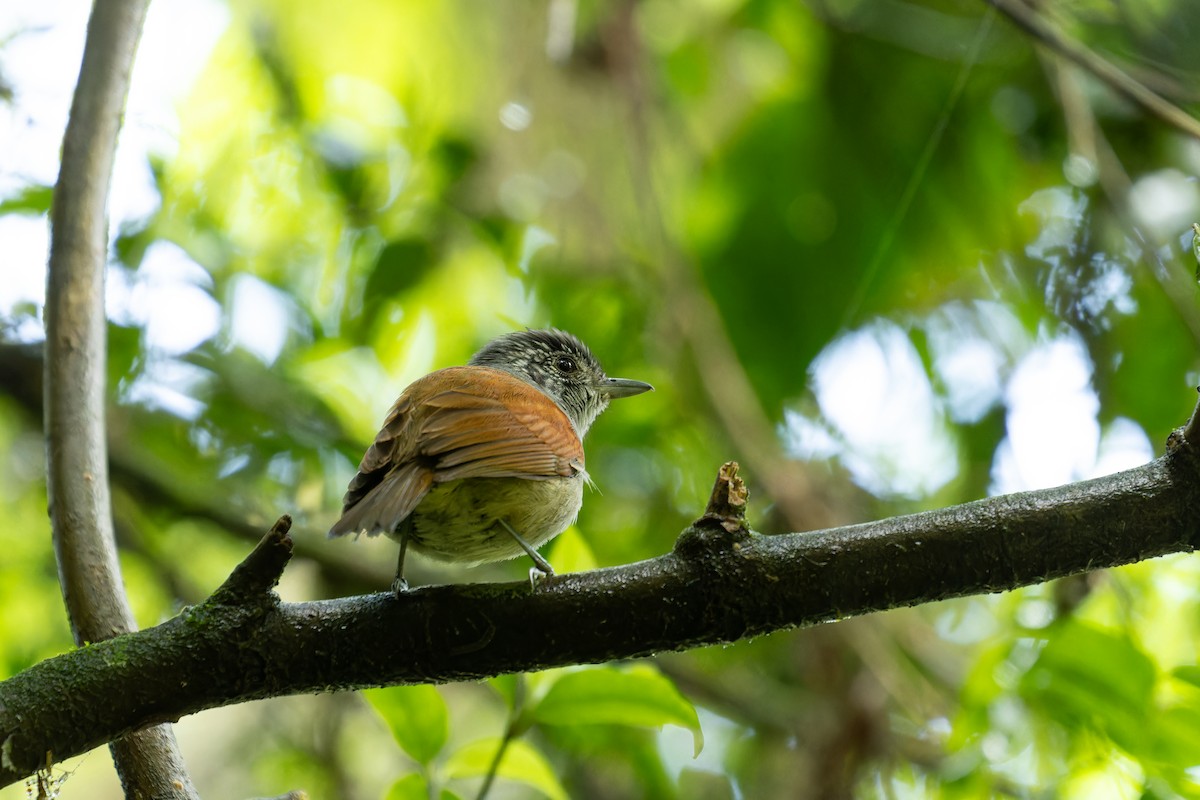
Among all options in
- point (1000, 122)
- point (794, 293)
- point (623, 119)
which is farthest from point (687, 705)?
point (1000, 122)

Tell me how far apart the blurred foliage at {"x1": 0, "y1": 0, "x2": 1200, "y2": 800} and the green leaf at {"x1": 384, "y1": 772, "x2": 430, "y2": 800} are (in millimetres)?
1333

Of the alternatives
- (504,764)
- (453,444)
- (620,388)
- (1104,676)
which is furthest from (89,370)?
(1104,676)

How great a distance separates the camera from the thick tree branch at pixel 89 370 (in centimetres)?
209

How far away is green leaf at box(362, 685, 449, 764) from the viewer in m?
2.36

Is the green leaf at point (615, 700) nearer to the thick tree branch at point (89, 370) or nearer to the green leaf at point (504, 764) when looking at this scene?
the green leaf at point (504, 764)

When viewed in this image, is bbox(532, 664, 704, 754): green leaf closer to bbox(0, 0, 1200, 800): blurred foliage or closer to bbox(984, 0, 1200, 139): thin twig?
bbox(0, 0, 1200, 800): blurred foliage

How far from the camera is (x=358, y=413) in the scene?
14.1 ft

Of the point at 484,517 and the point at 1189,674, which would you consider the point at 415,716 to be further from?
the point at 1189,674

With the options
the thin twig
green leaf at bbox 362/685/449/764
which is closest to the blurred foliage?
the thin twig

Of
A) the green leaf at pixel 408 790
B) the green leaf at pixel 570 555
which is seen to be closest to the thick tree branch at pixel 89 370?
the green leaf at pixel 408 790

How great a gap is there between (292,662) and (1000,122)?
4.57m

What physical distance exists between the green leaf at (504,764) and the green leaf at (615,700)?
0.17 metres

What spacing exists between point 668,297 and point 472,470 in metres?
2.53

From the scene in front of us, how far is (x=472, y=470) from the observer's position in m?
2.49
